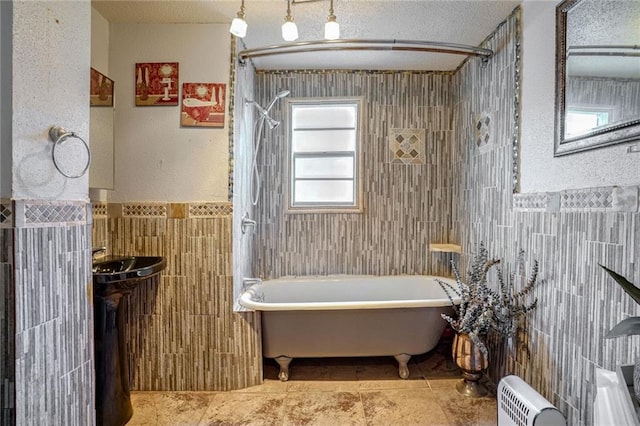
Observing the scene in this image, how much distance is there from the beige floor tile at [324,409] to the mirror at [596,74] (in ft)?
5.78

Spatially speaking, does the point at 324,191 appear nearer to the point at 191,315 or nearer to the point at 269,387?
the point at 191,315

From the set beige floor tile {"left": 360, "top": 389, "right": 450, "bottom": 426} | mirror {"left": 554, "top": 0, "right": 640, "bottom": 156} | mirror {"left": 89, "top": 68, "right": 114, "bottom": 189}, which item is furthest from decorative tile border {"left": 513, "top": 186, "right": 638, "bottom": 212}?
mirror {"left": 89, "top": 68, "right": 114, "bottom": 189}

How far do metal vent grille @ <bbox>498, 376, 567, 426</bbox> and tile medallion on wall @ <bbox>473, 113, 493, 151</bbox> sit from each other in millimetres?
1514

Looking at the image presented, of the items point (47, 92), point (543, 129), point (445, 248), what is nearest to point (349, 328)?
point (445, 248)

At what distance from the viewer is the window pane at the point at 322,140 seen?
9.67ft

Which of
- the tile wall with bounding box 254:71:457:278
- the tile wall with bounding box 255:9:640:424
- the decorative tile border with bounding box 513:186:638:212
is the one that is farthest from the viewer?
the tile wall with bounding box 254:71:457:278

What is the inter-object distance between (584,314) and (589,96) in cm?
95

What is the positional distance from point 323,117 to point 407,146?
0.80 metres

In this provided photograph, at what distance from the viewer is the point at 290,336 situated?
2172 millimetres

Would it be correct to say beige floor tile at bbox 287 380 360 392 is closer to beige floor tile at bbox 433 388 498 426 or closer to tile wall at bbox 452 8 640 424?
beige floor tile at bbox 433 388 498 426

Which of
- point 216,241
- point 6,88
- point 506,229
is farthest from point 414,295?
point 6,88

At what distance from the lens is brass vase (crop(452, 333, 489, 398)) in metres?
1.97

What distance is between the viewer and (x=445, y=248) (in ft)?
8.96

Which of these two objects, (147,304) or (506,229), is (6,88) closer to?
(147,304)
